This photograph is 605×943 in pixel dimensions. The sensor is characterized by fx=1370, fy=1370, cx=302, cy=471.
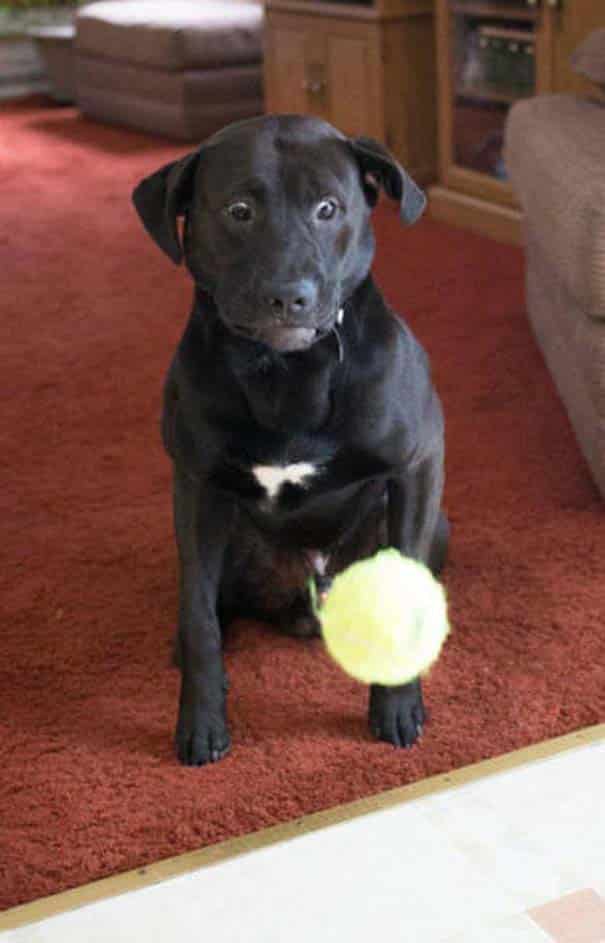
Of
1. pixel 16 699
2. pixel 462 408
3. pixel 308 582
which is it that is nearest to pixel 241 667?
pixel 308 582

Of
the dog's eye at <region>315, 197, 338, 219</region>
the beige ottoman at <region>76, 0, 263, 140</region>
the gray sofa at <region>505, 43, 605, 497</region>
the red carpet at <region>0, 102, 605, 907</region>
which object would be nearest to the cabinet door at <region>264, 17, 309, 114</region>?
the beige ottoman at <region>76, 0, 263, 140</region>

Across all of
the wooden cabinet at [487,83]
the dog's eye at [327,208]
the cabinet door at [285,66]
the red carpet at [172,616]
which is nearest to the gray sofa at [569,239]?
the red carpet at [172,616]

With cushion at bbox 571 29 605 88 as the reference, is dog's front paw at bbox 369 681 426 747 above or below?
below

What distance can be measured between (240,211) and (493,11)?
256 centimetres

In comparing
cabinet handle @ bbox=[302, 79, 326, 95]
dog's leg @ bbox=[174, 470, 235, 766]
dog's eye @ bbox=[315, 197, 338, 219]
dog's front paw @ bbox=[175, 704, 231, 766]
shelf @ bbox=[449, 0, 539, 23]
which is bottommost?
dog's front paw @ bbox=[175, 704, 231, 766]

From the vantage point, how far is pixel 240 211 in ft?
4.70

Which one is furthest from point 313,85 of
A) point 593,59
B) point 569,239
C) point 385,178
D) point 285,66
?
point 385,178

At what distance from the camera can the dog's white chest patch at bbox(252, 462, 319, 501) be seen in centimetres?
155

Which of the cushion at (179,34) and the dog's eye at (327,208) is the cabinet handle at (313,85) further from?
the dog's eye at (327,208)

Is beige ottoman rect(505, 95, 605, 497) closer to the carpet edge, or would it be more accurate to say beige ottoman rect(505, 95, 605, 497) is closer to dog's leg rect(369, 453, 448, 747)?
dog's leg rect(369, 453, 448, 747)

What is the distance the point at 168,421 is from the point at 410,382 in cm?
29

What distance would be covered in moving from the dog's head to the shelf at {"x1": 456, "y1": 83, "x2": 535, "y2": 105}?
2357 mm

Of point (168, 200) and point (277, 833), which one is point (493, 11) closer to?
point (168, 200)

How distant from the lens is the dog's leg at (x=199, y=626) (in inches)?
62.6
